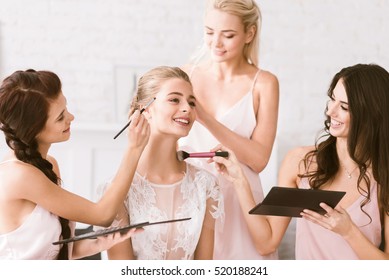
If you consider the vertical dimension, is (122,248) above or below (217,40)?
below

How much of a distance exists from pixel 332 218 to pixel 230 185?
38cm

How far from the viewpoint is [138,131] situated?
65.6 inches

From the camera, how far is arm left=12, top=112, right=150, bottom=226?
1.58 meters

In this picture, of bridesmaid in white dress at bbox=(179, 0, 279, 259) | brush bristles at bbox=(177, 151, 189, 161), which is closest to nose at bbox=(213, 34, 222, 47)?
bridesmaid in white dress at bbox=(179, 0, 279, 259)

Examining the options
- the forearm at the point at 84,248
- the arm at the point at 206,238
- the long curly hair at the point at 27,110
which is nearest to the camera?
the long curly hair at the point at 27,110

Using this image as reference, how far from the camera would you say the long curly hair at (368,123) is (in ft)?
6.22

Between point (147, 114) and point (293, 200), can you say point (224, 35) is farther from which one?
point (293, 200)

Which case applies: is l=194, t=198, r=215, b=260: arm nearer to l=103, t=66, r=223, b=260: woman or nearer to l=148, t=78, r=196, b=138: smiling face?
l=103, t=66, r=223, b=260: woman

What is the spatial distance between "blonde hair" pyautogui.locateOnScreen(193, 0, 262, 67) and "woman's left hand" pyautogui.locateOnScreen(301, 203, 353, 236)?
0.58m

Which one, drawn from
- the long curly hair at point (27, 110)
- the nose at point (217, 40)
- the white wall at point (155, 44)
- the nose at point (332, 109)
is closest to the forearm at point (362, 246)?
the nose at point (332, 109)

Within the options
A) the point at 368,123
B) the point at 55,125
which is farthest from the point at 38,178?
the point at 368,123

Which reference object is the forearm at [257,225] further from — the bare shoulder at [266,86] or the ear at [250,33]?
the ear at [250,33]
